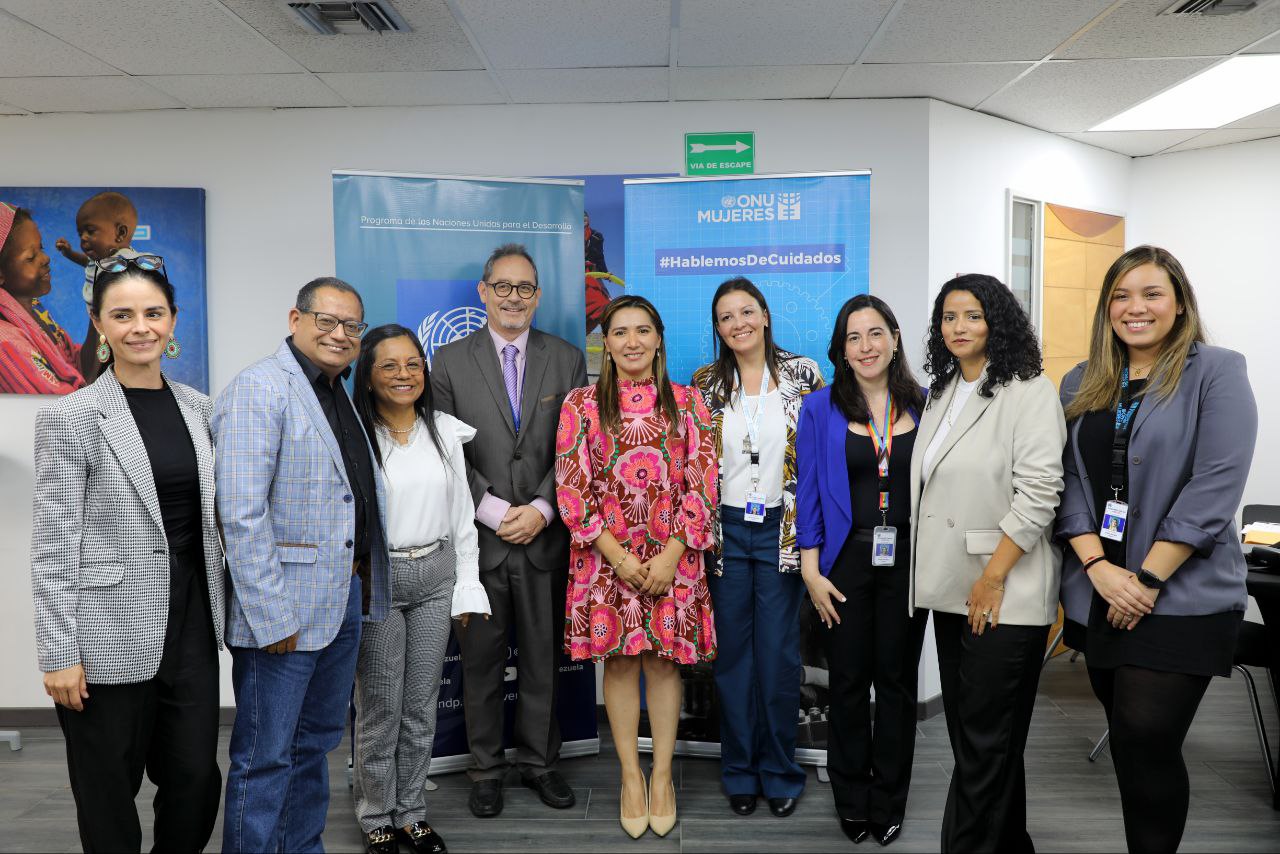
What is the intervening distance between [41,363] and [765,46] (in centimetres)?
371

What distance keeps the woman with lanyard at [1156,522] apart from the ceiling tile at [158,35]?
315cm

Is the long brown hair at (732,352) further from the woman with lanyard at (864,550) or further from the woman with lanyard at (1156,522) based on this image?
the woman with lanyard at (1156,522)

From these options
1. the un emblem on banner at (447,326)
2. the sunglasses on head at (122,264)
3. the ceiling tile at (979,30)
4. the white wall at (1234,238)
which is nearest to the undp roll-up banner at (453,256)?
the un emblem on banner at (447,326)

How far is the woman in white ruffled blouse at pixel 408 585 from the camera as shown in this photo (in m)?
2.63

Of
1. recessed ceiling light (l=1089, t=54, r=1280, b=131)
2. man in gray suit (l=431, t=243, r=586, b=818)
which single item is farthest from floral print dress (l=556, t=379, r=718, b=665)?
recessed ceiling light (l=1089, t=54, r=1280, b=131)

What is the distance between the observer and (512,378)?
315cm

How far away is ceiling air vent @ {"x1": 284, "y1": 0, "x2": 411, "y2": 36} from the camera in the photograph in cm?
→ 292

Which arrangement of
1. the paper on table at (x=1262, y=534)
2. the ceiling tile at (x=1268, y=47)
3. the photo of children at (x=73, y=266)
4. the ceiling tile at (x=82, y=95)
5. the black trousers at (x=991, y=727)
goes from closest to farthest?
the black trousers at (x=991, y=727) → the ceiling tile at (x=1268, y=47) → the ceiling tile at (x=82, y=95) → the paper on table at (x=1262, y=534) → the photo of children at (x=73, y=266)

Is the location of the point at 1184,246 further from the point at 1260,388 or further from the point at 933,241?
the point at 933,241

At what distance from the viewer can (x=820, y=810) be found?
3.06 meters

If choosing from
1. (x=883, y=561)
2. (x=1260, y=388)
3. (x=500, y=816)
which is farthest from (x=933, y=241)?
(x=500, y=816)

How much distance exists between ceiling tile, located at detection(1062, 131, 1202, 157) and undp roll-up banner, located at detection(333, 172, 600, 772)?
10.5 ft

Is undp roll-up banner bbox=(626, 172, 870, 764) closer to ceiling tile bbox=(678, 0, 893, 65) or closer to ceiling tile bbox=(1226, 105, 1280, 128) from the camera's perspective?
ceiling tile bbox=(678, 0, 893, 65)

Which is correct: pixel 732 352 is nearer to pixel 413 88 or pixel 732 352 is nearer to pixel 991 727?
pixel 991 727
